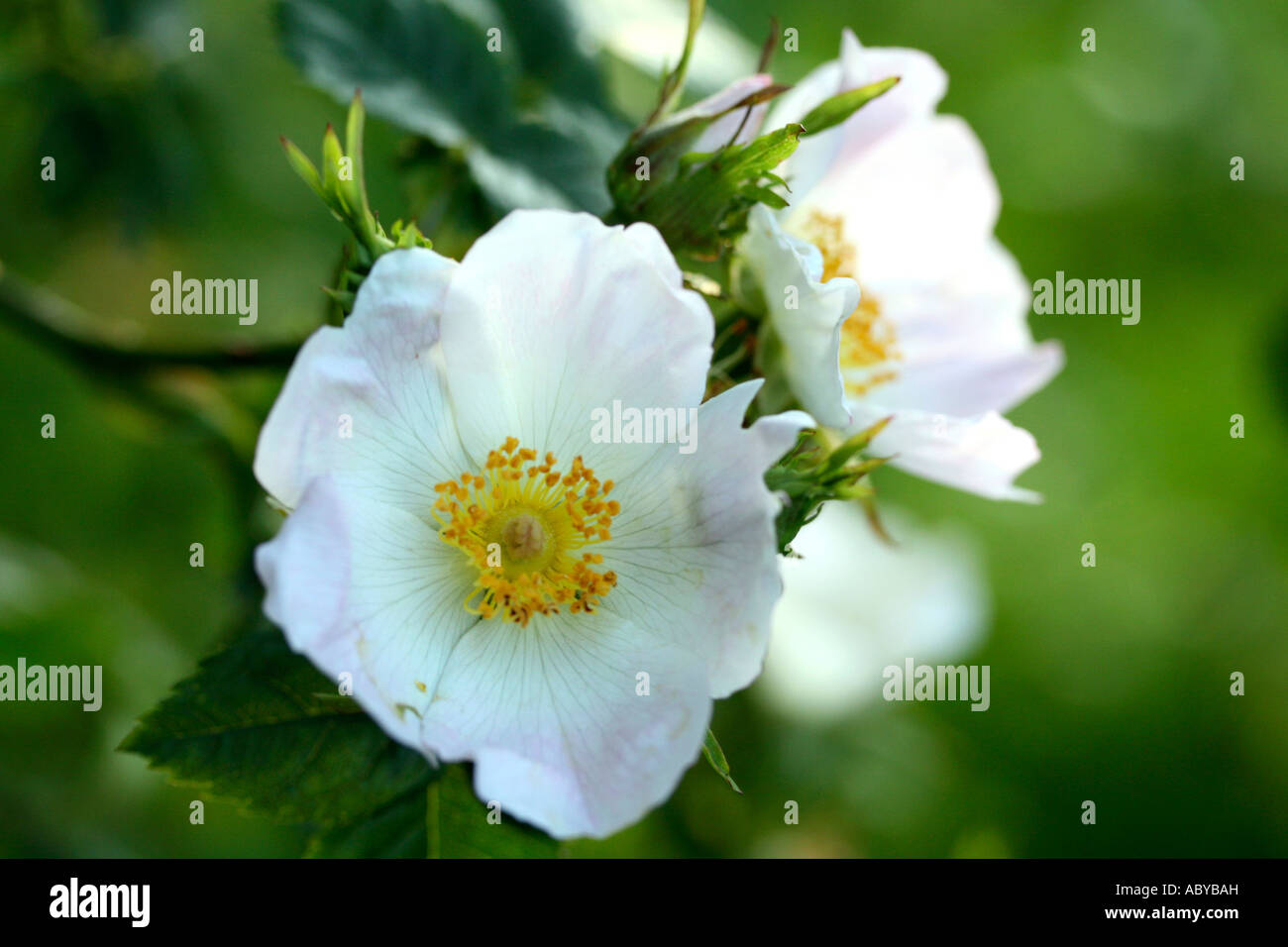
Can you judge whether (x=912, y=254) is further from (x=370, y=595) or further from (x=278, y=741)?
(x=278, y=741)

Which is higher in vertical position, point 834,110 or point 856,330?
point 834,110

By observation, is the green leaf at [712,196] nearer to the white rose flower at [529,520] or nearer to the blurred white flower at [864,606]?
the white rose flower at [529,520]

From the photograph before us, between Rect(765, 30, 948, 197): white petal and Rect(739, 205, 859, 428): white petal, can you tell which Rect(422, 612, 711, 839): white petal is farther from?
Rect(765, 30, 948, 197): white petal

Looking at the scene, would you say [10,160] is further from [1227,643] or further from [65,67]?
[1227,643]

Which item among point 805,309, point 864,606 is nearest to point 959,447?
point 805,309

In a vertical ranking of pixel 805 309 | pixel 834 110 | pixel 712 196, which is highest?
pixel 834 110

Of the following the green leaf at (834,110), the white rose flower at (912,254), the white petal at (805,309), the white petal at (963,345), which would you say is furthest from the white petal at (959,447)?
the green leaf at (834,110)
